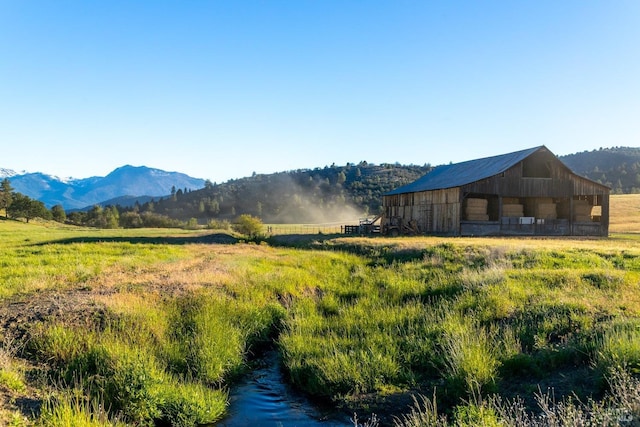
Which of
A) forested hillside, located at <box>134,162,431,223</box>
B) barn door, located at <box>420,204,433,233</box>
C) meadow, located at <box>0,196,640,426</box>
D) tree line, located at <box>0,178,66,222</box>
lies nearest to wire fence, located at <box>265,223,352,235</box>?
barn door, located at <box>420,204,433,233</box>

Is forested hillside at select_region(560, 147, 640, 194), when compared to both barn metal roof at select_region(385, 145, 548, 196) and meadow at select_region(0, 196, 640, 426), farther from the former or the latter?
meadow at select_region(0, 196, 640, 426)

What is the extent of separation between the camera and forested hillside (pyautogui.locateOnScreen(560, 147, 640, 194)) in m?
122

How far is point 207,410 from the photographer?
7547mm

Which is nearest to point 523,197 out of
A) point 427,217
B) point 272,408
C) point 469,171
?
point 469,171

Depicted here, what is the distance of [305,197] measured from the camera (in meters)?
144

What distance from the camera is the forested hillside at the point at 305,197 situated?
400ft

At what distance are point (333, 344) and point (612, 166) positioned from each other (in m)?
182

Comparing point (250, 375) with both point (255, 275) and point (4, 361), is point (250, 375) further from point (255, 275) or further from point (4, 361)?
point (255, 275)

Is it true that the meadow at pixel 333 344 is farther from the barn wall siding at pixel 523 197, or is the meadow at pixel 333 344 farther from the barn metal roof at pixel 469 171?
the barn metal roof at pixel 469 171

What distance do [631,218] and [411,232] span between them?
3564 cm

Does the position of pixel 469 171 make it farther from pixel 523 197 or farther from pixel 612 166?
pixel 612 166

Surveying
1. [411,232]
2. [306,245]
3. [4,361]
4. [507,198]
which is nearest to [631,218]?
[507,198]

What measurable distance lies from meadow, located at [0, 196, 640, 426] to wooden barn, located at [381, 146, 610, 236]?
2019 cm

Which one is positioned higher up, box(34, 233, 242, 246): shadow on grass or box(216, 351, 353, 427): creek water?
box(34, 233, 242, 246): shadow on grass
